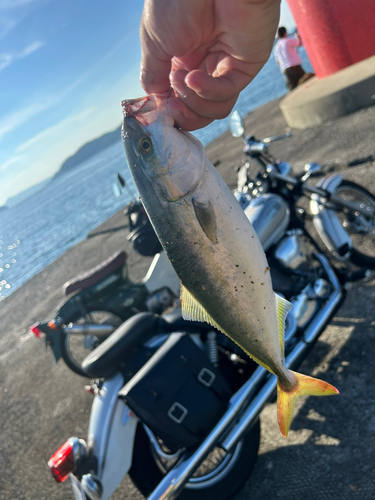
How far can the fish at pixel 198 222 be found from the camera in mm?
1584

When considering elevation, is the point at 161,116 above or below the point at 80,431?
above

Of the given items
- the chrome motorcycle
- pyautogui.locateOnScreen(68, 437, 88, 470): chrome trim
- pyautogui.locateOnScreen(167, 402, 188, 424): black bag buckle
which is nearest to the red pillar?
the chrome motorcycle

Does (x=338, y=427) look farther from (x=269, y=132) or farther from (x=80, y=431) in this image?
(x=269, y=132)

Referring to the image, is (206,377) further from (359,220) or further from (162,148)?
(359,220)

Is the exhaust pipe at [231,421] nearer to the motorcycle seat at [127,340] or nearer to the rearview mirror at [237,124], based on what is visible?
the motorcycle seat at [127,340]

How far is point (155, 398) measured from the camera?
2514mm

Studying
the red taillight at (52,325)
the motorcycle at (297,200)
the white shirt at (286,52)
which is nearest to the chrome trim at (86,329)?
the red taillight at (52,325)

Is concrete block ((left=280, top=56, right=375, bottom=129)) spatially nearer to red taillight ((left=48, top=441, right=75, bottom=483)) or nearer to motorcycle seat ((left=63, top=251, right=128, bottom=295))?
motorcycle seat ((left=63, top=251, right=128, bottom=295))

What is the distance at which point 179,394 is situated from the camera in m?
2.61

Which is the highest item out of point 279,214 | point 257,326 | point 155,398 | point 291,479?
point 257,326

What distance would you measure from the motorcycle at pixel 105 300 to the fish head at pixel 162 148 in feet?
10.2

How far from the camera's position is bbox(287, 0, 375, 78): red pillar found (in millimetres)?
8609

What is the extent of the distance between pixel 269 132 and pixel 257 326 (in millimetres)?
10922

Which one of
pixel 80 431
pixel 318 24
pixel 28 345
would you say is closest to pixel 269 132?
pixel 318 24
